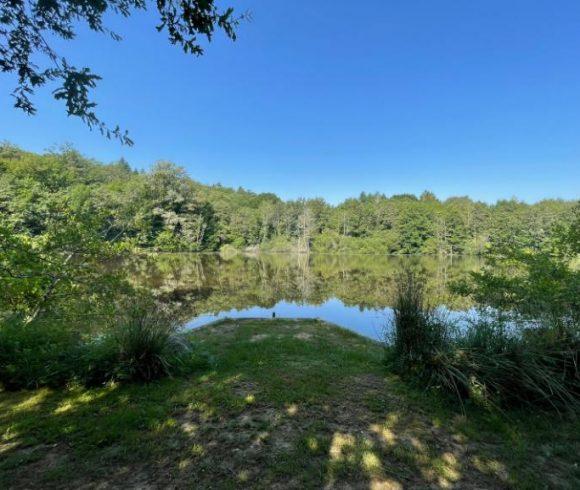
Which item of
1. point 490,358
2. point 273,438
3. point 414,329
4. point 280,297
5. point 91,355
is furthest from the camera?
point 280,297

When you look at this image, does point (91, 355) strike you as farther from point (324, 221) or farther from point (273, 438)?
point (324, 221)

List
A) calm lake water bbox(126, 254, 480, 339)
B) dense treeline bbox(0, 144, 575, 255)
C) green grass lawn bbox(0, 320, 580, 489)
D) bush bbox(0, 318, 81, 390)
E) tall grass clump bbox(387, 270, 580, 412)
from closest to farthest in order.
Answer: green grass lawn bbox(0, 320, 580, 489) → tall grass clump bbox(387, 270, 580, 412) → bush bbox(0, 318, 81, 390) → calm lake water bbox(126, 254, 480, 339) → dense treeline bbox(0, 144, 575, 255)

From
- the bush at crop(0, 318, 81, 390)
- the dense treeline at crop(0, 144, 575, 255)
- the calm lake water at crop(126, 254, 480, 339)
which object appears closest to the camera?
the bush at crop(0, 318, 81, 390)

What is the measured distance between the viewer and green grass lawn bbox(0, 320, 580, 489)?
216 centimetres

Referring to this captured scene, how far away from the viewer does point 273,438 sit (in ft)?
8.48

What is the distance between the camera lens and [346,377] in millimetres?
3906

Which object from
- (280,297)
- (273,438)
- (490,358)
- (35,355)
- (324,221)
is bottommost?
Result: (280,297)

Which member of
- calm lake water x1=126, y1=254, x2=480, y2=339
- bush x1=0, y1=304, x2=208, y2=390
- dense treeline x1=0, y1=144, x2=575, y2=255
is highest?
dense treeline x1=0, y1=144, x2=575, y2=255

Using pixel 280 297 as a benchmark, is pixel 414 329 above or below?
above

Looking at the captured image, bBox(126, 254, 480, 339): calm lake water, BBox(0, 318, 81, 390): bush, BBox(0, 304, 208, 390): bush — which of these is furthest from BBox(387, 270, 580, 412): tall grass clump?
BBox(0, 318, 81, 390): bush

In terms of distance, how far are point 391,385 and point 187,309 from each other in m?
9.66

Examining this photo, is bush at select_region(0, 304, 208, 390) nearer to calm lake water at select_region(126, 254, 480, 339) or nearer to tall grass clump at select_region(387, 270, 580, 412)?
calm lake water at select_region(126, 254, 480, 339)

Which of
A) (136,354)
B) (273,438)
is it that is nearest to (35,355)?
(136,354)

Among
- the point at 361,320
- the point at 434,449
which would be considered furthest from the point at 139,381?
the point at 361,320
